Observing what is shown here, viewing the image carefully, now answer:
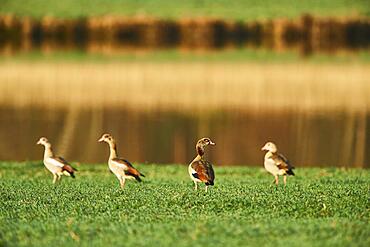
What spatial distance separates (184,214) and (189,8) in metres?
68.0

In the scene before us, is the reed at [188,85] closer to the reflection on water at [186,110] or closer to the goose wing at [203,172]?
the reflection on water at [186,110]

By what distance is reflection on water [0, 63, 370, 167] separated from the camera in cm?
3123

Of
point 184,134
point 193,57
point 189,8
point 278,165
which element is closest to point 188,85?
point 193,57

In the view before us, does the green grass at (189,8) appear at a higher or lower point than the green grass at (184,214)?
higher

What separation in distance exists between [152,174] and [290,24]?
54468 mm

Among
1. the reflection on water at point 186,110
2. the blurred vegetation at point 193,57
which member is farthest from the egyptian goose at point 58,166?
the blurred vegetation at point 193,57

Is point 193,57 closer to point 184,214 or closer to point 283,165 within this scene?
point 283,165

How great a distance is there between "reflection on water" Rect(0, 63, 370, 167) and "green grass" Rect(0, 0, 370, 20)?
68.6 ft

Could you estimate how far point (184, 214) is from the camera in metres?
14.0

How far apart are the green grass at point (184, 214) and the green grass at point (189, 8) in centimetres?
6046

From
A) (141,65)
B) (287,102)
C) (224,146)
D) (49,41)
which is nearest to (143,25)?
(49,41)

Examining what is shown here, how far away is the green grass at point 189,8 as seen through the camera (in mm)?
78938

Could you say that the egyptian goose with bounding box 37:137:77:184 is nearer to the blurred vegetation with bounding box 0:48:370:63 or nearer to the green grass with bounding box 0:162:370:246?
the green grass with bounding box 0:162:370:246

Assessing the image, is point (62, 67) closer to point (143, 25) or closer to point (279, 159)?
point (143, 25)
